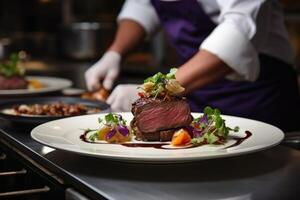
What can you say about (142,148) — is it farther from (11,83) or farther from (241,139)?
(11,83)

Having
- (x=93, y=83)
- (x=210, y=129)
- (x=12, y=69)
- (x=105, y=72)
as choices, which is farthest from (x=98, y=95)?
(x=210, y=129)

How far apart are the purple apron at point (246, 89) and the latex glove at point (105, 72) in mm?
353

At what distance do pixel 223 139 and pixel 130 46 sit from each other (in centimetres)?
152

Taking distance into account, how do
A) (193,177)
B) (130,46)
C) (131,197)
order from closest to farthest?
(131,197) < (193,177) < (130,46)

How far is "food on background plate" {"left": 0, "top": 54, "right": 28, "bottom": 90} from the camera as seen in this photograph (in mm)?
2354

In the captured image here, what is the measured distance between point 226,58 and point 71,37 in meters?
3.16

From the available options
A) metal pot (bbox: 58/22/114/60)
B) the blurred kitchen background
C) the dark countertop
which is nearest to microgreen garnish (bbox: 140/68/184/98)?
the dark countertop

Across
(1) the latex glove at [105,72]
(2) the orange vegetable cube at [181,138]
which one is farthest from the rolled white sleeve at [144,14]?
(2) the orange vegetable cube at [181,138]

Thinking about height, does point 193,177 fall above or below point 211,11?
below

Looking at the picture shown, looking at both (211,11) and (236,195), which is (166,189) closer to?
(236,195)

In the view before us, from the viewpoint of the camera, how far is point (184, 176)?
1.12 meters

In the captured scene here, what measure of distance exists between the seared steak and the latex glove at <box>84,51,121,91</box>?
3.45 feet

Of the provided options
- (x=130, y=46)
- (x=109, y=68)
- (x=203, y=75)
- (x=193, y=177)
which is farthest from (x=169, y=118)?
(x=130, y=46)

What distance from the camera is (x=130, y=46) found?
275cm
